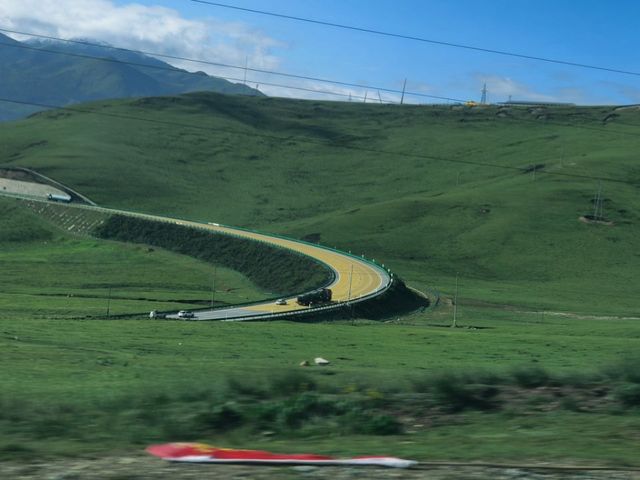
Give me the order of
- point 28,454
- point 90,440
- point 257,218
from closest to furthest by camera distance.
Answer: point 28,454
point 90,440
point 257,218

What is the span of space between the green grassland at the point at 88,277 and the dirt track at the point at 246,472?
53103 millimetres

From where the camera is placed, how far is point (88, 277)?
107562 millimetres

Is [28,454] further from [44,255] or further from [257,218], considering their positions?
[257,218]

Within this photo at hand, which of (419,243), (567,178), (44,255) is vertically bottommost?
(44,255)

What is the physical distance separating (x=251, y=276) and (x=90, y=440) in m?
101

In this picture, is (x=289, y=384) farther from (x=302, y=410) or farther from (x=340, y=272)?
(x=340, y=272)

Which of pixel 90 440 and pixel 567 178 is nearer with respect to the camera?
pixel 90 440

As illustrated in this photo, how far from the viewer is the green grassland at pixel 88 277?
75438 millimetres

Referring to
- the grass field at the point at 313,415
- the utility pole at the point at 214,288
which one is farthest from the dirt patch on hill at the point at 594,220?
the grass field at the point at 313,415

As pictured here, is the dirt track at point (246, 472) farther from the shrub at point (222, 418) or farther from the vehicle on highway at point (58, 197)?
the vehicle on highway at point (58, 197)

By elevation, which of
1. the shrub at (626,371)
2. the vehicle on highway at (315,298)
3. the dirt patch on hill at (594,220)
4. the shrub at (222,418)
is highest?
the dirt patch on hill at (594,220)

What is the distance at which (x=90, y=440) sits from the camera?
1276 centimetres

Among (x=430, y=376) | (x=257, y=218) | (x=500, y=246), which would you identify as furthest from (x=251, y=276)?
(x=430, y=376)

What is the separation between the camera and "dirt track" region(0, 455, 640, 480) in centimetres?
1055
